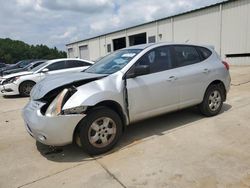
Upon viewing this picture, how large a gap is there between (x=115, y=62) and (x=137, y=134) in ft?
4.67

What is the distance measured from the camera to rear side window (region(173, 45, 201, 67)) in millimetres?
5215

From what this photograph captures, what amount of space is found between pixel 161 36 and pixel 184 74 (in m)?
19.4

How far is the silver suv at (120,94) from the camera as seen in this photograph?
12.8ft

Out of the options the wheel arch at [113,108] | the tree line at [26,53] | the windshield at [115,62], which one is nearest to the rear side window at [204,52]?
the windshield at [115,62]

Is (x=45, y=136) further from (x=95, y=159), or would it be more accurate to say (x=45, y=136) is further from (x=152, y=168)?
(x=152, y=168)

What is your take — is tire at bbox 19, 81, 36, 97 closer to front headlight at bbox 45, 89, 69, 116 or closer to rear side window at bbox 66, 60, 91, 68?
rear side window at bbox 66, 60, 91, 68

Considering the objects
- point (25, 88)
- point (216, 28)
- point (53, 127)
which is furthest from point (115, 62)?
point (216, 28)

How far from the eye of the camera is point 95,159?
4.04 meters

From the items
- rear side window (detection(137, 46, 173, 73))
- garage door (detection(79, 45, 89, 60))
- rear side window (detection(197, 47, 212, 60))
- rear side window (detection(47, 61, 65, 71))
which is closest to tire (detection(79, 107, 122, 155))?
rear side window (detection(137, 46, 173, 73))

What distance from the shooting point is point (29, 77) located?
34.8 feet

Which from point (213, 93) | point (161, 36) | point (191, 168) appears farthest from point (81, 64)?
point (161, 36)

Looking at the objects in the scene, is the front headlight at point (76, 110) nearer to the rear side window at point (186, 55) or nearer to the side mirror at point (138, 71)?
the side mirror at point (138, 71)

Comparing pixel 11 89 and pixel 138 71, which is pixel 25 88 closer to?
pixel 11 89

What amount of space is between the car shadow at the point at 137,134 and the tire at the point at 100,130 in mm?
143
